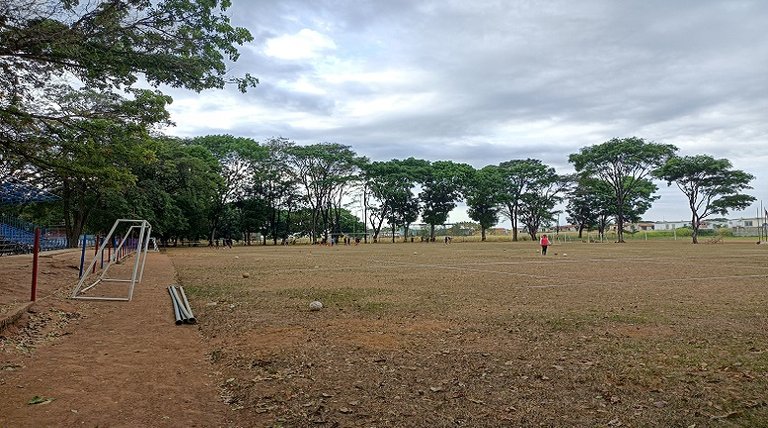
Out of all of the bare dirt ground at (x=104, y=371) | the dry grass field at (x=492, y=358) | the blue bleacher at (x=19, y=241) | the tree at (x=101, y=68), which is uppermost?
the tree at (x=101, y=68)

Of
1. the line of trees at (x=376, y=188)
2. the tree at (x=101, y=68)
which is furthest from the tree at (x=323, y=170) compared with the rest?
the tree at (x=101, y=68)

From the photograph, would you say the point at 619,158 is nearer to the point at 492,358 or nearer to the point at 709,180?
the point at 709,180

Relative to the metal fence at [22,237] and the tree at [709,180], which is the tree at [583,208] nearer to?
the tree at [709,180]

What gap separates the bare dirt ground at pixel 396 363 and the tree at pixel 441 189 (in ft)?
181

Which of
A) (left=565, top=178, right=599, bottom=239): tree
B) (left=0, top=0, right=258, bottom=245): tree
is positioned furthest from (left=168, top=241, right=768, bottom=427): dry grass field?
(left=565, top=178, right=599, bottom=239): tree

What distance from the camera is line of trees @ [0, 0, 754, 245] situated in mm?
8352

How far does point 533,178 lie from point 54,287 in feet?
195

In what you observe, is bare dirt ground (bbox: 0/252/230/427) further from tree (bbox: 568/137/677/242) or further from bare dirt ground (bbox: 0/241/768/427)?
tree (bbox: 568/137/677/242)

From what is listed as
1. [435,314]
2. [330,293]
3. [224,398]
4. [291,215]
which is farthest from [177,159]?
[224,398]

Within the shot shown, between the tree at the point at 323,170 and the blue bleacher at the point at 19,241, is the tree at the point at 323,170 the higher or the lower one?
the higher one

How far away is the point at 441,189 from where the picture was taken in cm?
6494

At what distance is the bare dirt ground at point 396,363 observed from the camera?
3711 millimetres

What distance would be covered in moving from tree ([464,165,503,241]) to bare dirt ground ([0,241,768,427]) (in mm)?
55712

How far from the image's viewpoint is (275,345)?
5.90 meters
